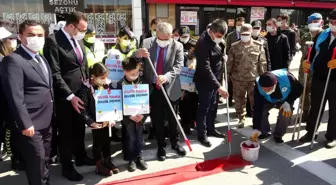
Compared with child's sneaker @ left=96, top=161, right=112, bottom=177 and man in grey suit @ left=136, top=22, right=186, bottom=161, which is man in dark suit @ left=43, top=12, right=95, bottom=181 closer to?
child's sneaker @ left=96, top=161, right=112, bottom=177

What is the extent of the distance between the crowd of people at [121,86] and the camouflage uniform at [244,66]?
2 centimetres

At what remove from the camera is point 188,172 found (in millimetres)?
3600

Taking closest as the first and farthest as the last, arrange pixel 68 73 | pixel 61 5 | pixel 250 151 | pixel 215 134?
pixel 68 73, pixel 250 151, pixel 215 134, pixel 61 5

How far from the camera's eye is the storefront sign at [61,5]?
9032 mm

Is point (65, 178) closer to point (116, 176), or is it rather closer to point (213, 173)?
point (116, 176)

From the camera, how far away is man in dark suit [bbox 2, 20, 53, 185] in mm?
2605

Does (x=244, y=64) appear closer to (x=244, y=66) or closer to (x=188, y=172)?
(x=244, y=66)

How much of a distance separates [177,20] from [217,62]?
6.84 m

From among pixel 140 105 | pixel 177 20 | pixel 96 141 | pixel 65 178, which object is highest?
pixel 177 20

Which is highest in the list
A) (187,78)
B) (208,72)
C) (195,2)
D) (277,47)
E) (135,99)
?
(195,2)

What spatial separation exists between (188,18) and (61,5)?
449 cm

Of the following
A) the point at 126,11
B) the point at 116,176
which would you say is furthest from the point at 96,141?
the point at 126,11

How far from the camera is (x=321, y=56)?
4.14 m

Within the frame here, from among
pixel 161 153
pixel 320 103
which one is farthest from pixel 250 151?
pixel 320 103
